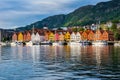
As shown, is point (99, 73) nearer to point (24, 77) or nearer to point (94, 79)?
point (94, 79)

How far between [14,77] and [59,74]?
19.6ft

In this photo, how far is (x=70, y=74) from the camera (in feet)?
161

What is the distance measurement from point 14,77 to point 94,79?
9302mm

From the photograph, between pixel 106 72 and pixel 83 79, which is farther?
pixel 106 72

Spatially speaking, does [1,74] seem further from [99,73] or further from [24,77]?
[99,73]

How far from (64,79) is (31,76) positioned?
4977mm

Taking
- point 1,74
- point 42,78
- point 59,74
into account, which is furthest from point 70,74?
point 1,74

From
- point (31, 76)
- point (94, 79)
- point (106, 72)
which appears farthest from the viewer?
point (106, 72)

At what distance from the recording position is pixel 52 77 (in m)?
46.3

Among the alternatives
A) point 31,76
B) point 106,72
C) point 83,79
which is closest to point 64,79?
point 83,79

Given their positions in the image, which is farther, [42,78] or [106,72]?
[106,72]

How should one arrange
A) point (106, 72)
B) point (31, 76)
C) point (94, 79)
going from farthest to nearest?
point (106, 72) → point (31, 76) → point (94, 79)

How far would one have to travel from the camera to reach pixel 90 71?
52.1 meters

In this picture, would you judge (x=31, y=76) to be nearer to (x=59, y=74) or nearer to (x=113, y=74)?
(x=59, y=74)
